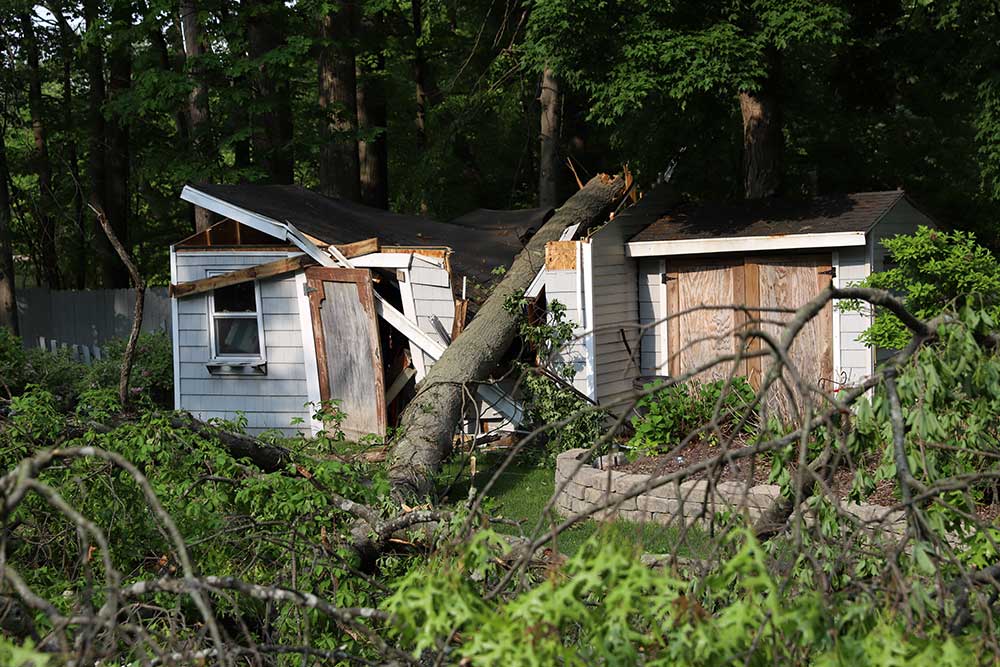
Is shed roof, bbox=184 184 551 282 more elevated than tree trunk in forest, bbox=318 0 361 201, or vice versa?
tree trunk in forest, bbox=318 0 361 201

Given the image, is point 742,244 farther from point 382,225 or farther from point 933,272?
point 382,225

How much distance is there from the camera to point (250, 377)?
15617 millimetres

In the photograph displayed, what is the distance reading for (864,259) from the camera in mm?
14109

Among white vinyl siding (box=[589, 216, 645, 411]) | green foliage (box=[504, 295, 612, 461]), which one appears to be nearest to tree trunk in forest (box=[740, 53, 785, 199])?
white vinyl siding (box=[589, 216, 645, 411])

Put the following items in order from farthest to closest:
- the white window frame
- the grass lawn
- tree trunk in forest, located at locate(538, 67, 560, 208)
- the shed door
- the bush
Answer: tree trunk in forest, located at locate(538, 67, 560, 208)
the bush
the white window frame
the shed door
the grass lawn

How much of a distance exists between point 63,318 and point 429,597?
2779 cm

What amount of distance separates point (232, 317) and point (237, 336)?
30cm

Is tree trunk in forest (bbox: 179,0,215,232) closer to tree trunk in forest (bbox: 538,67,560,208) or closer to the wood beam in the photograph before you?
the wood beam

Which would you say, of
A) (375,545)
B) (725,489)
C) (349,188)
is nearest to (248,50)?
(349,188)

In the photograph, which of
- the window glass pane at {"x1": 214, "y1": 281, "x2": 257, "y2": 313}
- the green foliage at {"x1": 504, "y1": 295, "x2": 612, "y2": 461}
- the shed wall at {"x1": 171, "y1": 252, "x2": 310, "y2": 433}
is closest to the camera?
the green foliage at {"x1": 504, "y1": 295, "x2": 612, "y2": 461}

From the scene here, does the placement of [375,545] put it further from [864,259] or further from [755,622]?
[864,259]

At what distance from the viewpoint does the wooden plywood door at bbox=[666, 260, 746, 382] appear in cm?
1508

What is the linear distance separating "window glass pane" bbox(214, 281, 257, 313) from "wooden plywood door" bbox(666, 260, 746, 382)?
600 cm

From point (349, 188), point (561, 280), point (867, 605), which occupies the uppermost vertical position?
point (349, 188)
